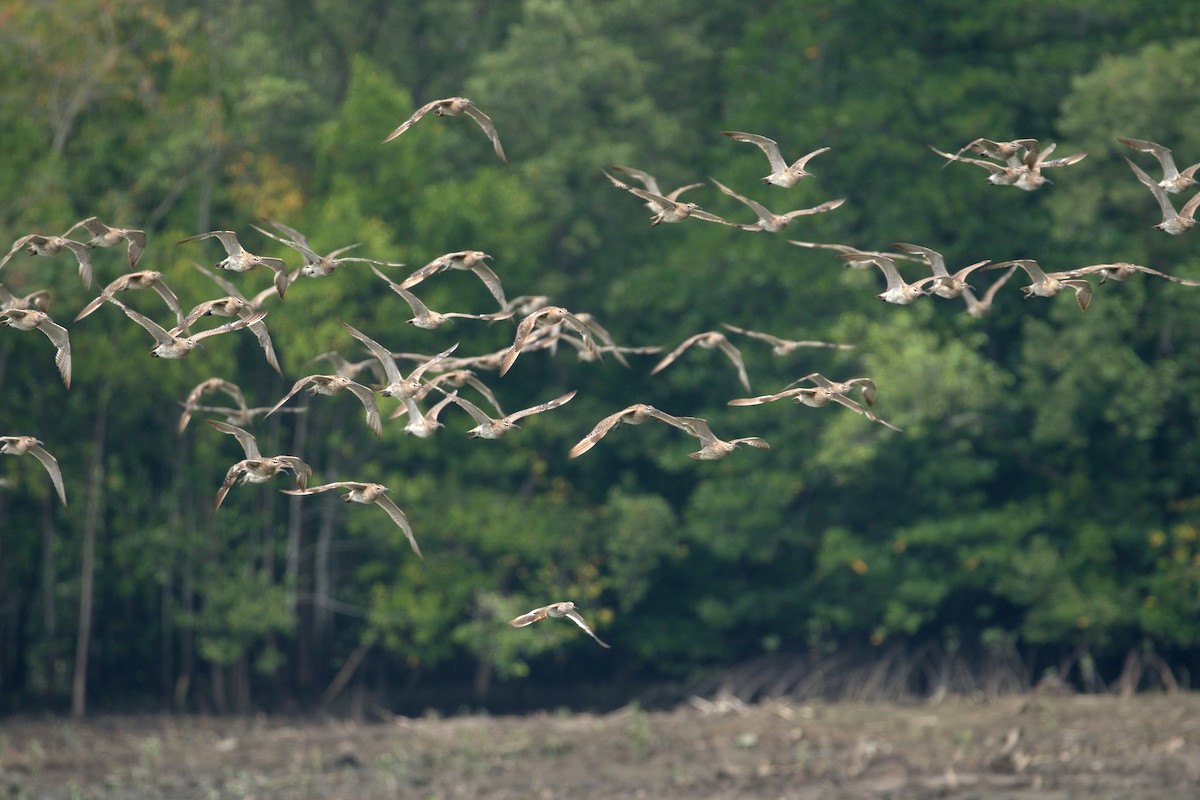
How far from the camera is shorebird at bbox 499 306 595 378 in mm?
13422

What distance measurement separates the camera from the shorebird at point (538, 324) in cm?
1342

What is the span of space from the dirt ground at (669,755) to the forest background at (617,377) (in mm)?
2693

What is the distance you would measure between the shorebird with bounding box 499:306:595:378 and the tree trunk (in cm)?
1745

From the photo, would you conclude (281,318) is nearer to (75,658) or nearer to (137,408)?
(137,408)

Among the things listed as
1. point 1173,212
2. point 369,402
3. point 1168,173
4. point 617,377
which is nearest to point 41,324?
point 369,402

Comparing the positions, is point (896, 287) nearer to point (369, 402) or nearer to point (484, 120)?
point (484, 120)

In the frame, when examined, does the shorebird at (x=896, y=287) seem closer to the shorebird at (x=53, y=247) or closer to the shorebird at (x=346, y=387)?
the shorebird at (x=346, y=387)

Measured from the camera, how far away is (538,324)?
1441 centimetres

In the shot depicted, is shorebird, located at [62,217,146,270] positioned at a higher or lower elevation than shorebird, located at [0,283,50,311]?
higher

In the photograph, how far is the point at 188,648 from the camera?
3219cm

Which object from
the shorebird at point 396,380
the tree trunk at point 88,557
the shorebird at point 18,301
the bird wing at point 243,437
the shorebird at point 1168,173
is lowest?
the tree trunk at point 88,557

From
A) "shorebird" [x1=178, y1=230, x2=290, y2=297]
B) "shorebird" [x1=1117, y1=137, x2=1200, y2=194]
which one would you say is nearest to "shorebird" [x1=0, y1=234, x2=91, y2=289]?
"shorebird" [x1=178, y1=230, x2=290, y2=297]

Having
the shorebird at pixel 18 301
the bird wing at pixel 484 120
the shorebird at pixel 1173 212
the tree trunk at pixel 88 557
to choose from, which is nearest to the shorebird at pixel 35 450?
the shorebird at pixel 18 301

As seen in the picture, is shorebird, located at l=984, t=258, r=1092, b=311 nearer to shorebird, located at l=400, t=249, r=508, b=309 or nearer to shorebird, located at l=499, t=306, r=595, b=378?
shorebird, located at l=499, t=306, r=595, b=378
